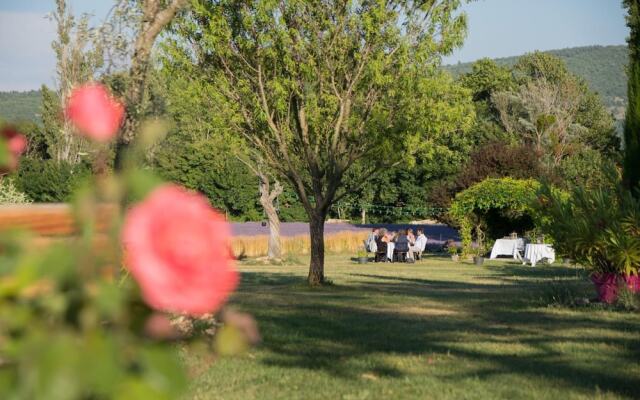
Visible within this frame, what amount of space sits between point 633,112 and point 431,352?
7.25 metres

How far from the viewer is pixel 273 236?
39188 millimetres

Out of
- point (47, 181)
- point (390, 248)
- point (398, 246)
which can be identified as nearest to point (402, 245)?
point (398, 246)

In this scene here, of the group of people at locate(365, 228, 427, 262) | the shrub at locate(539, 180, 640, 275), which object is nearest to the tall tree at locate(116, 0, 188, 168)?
the shrub at locate(539, 180, 640, 275)

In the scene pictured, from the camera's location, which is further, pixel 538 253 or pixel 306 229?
pixel 306 229

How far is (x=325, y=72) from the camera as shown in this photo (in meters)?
21.1

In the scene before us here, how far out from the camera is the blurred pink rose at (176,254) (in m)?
1.27

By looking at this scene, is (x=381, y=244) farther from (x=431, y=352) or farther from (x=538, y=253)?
(x=431, y=352)

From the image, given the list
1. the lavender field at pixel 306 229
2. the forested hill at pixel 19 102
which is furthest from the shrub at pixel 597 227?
the forested hill at pixel 19 102

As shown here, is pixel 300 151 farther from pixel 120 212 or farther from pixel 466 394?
pixel 120 212

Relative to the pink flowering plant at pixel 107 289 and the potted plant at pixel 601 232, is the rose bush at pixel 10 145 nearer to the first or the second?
the pink flowering plant at pixel 107 289

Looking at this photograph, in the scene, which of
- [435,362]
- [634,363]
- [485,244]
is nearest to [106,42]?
[435,362]

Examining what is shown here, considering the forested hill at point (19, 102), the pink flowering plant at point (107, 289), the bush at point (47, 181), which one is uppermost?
the forested hill at point (19, 102)

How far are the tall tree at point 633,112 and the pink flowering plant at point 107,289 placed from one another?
47.6 ft

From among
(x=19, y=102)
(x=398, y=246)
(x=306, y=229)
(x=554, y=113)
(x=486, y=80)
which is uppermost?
(x=19, y=102)
